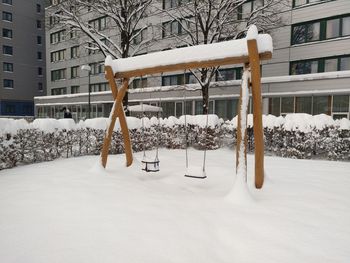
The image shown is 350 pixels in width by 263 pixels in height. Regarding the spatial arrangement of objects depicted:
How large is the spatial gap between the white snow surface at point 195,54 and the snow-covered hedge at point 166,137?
5.35 feet

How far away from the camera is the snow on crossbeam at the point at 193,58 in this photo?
461cm

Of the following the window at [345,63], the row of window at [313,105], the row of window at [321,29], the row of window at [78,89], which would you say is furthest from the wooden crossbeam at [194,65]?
the row of window at [78,89]

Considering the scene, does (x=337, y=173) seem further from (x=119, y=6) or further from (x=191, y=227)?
(x=119, y=6)

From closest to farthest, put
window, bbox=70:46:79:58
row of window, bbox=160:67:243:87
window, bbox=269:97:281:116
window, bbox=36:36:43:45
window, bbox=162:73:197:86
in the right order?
window, bbox=269:97:281:116
row of window, bbox=160:67:243:87
window, bbox=162:73:197:86
window, bbox=70:46:79:58
window, bbox=36:36:43:45

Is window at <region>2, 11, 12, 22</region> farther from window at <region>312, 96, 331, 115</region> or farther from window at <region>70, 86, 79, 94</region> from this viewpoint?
window at <region>312, 96, 331, 115</region>

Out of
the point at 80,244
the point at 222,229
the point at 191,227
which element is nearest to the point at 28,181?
the point at 80,244

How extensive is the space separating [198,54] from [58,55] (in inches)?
1745

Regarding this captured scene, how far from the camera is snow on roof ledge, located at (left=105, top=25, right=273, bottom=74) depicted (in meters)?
4.48

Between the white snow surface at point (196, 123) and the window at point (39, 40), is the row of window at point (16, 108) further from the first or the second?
the white snow surface at point (196, 123)

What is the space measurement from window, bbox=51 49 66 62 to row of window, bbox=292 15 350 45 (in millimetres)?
34123

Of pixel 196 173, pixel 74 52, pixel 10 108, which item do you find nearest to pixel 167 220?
pixel 196 173

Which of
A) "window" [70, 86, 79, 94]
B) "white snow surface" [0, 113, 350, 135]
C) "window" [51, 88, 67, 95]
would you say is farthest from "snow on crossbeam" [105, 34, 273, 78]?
"window" [51, 88, 67, 95]

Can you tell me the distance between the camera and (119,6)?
14836 mm

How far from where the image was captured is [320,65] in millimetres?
21141
